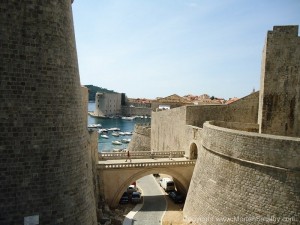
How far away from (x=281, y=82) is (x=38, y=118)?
65.1 ft

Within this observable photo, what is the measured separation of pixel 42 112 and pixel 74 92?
1420mm

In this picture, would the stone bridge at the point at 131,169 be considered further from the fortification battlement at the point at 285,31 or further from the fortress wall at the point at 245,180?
the fortification battlement at the point at 285,31

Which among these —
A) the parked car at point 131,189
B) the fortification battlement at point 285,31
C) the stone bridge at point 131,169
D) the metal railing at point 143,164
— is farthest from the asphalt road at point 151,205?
the fortification battlement at point 285,31

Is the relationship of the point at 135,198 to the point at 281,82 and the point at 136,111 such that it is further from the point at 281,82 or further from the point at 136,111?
the point at 136,111

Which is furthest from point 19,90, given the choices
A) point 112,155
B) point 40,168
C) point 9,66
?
point 112,155

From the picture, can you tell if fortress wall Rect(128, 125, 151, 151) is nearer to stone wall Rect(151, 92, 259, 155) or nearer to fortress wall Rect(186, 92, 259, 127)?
stone wall Rect(151, 92, 259, 155)

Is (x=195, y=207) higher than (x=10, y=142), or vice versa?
(x=10, y=142)

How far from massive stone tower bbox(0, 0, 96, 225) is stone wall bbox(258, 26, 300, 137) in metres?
17.9

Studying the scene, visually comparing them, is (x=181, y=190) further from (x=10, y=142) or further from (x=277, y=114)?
(x=10, y=142)

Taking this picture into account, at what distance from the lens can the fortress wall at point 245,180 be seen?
1308cm

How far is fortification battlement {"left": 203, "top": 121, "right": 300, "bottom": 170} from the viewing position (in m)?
13.0

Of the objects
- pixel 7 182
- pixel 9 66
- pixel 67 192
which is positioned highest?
pixel 9 66

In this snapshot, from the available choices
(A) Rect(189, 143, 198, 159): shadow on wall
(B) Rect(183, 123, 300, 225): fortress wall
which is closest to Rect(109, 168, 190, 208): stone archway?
(A) Rect(189, 143, 198, 159): shadow on wall

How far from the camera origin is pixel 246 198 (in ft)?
47.7
